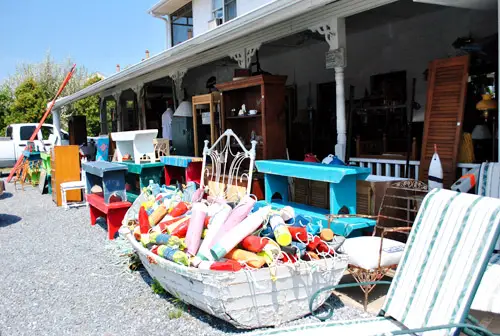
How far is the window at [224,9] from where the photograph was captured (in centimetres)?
1214

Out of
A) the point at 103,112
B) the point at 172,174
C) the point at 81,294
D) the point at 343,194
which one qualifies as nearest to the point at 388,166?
the point at 343,194

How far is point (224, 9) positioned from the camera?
12477 mm

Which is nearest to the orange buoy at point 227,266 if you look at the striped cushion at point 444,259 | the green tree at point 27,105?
the striped cushion at point 444,259

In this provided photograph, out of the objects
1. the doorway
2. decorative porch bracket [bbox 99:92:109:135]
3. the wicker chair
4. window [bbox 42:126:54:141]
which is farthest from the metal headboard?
window [bbox 42:126:54:141]

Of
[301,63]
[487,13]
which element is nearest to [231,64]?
[301,63]

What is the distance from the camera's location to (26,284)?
4703 mm

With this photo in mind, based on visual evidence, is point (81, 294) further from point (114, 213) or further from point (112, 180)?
point (112, 180)

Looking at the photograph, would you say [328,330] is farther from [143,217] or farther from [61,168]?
[61,168]

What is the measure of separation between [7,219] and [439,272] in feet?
27.0

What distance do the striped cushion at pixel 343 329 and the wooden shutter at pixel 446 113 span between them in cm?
248

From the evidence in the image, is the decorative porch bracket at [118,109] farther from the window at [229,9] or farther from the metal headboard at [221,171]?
the metal headboard at [221,171]

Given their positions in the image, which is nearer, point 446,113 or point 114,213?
point 446,113

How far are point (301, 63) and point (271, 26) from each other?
12.2 ft

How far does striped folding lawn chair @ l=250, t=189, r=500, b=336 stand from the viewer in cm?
235
